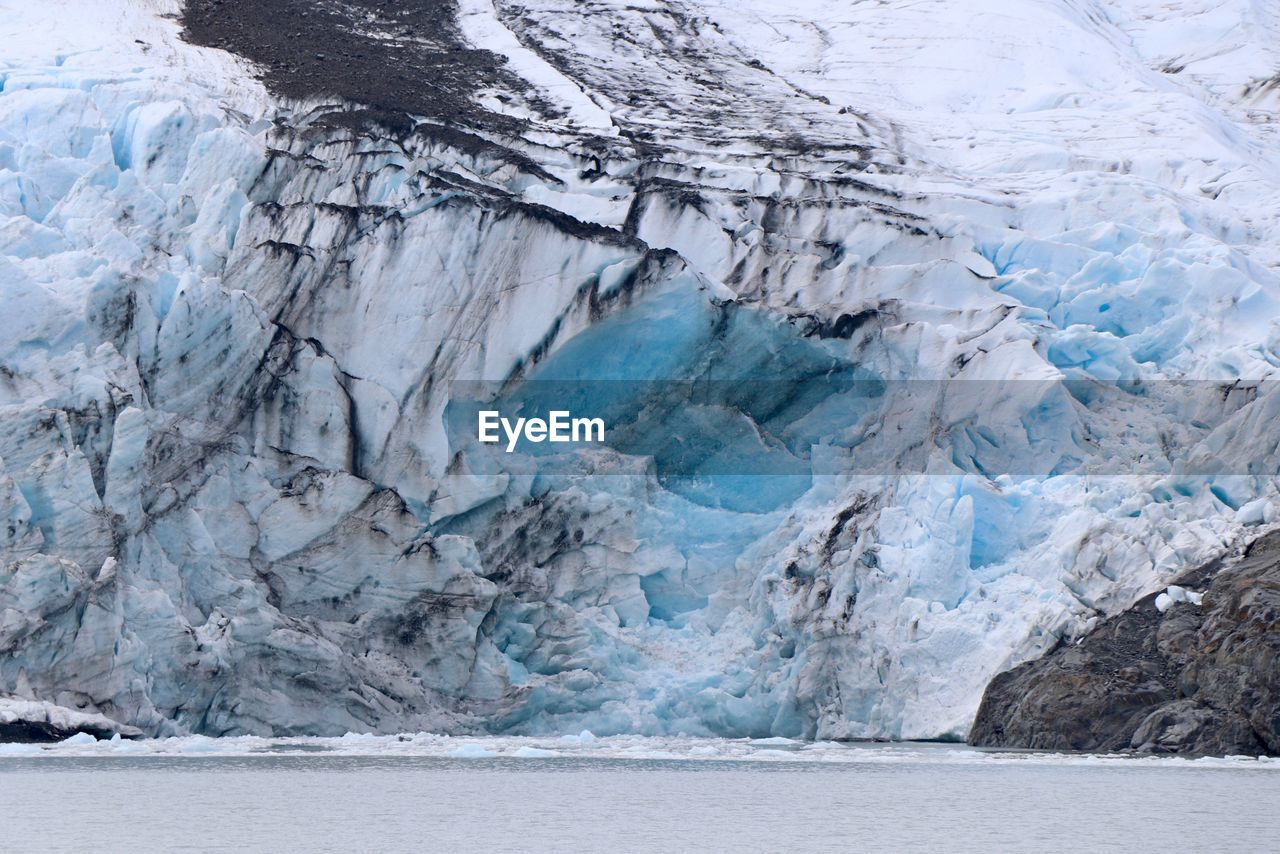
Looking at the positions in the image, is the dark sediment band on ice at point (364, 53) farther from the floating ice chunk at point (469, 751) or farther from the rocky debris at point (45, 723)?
the rocky debris at point (45, 723)

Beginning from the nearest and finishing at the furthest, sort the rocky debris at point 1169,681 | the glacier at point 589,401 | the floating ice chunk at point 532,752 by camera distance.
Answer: the rocky debris at point 1169,681 → the floating ice chunk at point 532,752 → the glacier at point 589,401

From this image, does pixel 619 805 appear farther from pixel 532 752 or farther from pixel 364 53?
pixel 364 53

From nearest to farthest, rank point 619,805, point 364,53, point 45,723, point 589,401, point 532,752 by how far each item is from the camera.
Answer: point 619,805 → point 45,723 → point 532,752 → point 589,401 → point 364,53

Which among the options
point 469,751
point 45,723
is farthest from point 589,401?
point 45,723

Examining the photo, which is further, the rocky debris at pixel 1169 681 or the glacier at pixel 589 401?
the glacier at pixel 589 401

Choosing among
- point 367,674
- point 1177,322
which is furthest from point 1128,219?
point 367,674

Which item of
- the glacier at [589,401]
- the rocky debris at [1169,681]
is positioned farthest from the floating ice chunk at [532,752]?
the rocky debris at [1169,681]
